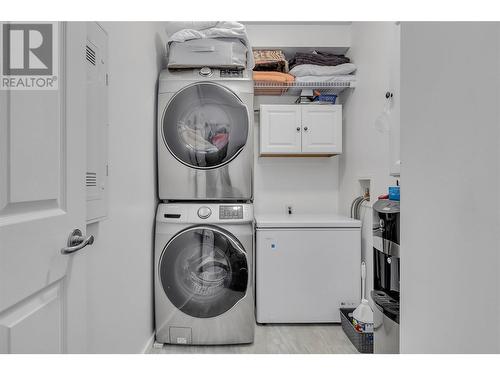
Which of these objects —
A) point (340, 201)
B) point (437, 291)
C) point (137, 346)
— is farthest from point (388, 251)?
point (340, 201)

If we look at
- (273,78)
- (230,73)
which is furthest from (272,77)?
(230,73)

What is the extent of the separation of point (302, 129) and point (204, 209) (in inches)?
45.0

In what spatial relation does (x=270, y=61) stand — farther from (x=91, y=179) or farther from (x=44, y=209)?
(x=44, y=209)

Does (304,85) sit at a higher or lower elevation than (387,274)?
higher

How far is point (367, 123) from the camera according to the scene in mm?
2359

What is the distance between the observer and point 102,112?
1213 mm

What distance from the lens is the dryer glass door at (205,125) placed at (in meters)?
2.06

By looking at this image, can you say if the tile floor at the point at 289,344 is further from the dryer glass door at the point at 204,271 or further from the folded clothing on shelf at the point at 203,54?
the folded clothing on shelf at the point at 203,54

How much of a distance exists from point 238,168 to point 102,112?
1.01 metres

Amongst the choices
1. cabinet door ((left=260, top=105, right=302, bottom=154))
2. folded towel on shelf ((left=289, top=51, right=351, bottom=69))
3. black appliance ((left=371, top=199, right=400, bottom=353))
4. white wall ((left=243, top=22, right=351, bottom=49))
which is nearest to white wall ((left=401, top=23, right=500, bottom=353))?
black appliance ((left=371, top=199, right=400, bottom=353))

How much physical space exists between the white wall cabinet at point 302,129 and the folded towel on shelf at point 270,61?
339 millimetres

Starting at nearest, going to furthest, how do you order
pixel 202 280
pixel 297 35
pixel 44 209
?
pixel 44 209
pixel 202 280
pixel 297 35

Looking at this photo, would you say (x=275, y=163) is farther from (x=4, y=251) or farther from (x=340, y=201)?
(x=4, y=251)

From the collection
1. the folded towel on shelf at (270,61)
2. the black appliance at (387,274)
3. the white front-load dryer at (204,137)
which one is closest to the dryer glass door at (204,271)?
the white front-load dryer at (204,137)
